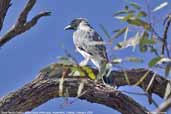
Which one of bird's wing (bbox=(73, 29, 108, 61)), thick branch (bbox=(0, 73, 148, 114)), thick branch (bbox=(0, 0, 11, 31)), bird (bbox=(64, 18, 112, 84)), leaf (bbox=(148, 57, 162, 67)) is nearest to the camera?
leaf (bbox=(148, 57, 162, 67))

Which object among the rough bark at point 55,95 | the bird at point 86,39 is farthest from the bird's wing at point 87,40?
the rough bark at point 55,95

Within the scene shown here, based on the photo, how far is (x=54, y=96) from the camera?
360cm

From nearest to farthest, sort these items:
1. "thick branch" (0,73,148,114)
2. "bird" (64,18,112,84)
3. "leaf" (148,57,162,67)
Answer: "leaf" (148,57,162,67) < "thick branch" (0,73,148,114) < "bird" (64,18,112,84)

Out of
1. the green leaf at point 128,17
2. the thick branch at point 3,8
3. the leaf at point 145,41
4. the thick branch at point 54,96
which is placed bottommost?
the thick branch at point 54,96

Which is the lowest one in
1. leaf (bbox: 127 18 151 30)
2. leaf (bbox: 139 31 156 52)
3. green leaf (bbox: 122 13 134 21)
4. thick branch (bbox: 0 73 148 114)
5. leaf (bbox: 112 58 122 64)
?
thick branch (bbox: 0 73 148 114)

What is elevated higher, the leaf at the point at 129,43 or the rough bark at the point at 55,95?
the leaf at the point at 129,43

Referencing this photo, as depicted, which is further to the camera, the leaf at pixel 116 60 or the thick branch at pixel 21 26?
the thick branch at pixel 21 26

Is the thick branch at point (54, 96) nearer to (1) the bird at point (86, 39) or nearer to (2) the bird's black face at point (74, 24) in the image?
(1) the bird at point (86, 39)

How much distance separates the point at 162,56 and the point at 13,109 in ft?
5.51

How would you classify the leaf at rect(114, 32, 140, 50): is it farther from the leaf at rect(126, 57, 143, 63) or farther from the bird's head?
the bird's head

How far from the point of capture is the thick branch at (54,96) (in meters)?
3.44

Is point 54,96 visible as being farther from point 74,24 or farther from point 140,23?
point 74,24

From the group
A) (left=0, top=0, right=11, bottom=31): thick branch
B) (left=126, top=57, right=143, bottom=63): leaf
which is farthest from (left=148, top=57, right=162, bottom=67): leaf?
(left=0, top=0, right=11, bottom=31): thick branch

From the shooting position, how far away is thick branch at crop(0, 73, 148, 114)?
3.44m
